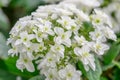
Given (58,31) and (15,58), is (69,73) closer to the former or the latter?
(58,31)

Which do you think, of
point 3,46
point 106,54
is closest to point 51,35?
point 106,54

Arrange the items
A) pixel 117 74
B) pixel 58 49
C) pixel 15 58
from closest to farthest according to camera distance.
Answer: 1. pixel 58 49
2. pixel 15 58
3. pixel 117 74

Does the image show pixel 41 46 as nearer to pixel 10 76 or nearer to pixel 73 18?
pixel 73 18

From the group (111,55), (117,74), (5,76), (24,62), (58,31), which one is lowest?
(5,76)

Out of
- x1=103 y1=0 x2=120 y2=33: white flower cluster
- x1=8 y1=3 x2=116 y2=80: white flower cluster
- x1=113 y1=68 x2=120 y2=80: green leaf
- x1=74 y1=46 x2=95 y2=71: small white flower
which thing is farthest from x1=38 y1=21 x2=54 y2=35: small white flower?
x1=103 y1=0 x2=120 y2=33: white flower cluster

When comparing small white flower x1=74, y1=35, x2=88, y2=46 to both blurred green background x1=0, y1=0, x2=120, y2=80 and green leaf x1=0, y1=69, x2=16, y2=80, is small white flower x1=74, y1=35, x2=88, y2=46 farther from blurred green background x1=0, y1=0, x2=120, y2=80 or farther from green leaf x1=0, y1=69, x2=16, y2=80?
green leaf x1=0, y1=69, x2=16, y2=80

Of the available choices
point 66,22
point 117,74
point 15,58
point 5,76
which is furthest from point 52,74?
point 5,76

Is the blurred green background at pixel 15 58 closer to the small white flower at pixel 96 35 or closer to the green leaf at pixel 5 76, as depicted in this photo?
the green leaf at pixel 5 76
